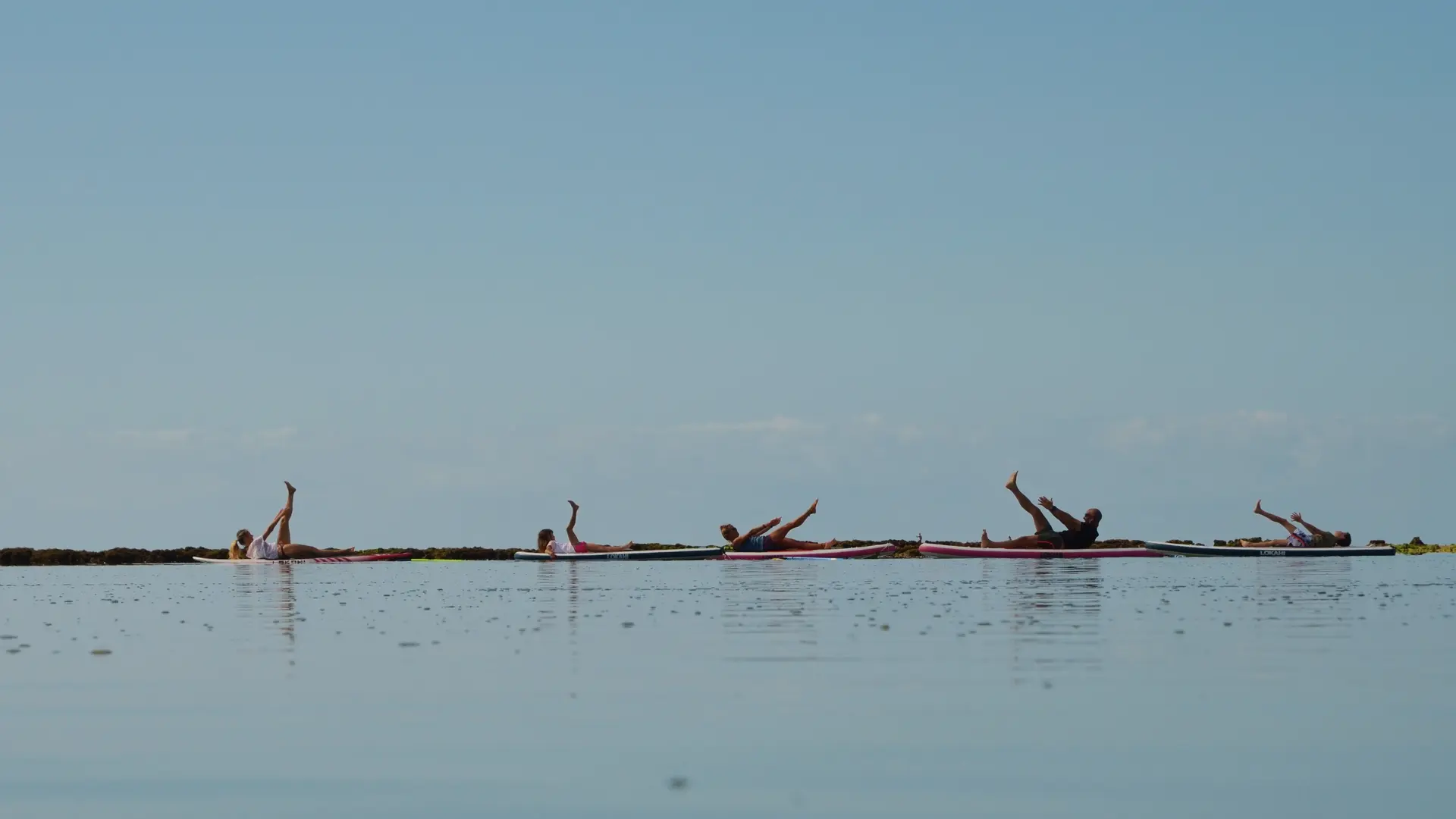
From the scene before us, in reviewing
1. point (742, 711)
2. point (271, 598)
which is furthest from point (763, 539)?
point (742, 711)

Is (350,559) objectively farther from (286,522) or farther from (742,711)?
(742,711)

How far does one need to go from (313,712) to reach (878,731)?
428 cm

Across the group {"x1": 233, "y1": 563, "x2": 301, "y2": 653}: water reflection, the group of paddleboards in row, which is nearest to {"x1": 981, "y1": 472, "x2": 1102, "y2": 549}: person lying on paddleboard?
the group of paddleboards in row

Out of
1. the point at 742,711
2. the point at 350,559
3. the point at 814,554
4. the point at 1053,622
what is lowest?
the point at 742,711

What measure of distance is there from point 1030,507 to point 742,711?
33.6m

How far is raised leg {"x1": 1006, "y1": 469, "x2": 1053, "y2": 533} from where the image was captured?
43.7 m

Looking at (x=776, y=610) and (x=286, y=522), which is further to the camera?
(x=286, y=522)

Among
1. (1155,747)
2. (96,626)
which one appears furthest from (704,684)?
(96,626)

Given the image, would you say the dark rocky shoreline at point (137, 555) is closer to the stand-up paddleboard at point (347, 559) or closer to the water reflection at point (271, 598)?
the stand-up paddleboard at point (347, 559)

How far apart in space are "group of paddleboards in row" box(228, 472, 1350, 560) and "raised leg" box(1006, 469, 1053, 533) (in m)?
0.02

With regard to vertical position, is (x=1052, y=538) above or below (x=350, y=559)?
above

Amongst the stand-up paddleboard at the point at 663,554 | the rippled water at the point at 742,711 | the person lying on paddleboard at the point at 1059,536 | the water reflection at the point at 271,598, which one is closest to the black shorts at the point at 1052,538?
the person lying on paddleboard at the point at 1059,536

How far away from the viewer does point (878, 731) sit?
1075 cm

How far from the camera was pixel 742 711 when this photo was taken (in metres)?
11.7
